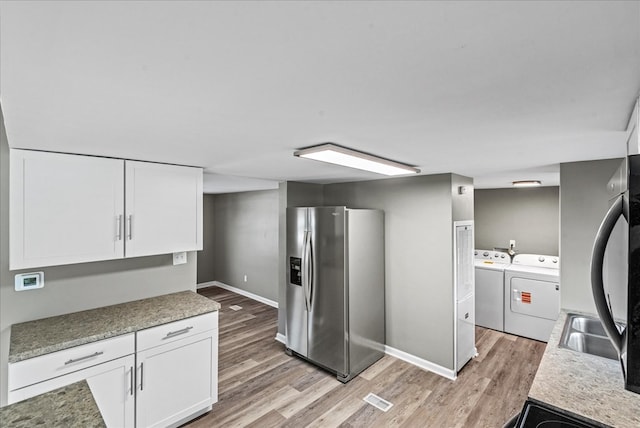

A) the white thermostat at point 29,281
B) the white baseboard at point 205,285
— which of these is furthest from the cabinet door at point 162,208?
the white baseboard at point 205,285

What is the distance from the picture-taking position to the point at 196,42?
703 mm

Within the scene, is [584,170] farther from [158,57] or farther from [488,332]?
[158,57]

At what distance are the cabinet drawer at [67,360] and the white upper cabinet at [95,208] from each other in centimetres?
61

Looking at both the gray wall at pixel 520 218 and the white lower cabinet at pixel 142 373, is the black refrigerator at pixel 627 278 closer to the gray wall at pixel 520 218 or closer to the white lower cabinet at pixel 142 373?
the white lower cabinet at pixel 142 373

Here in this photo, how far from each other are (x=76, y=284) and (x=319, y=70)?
2624mm

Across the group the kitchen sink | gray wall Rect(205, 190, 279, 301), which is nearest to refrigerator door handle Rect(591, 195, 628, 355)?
the kitchen sink

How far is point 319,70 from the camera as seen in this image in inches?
33.2

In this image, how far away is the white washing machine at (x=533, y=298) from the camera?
3875mm

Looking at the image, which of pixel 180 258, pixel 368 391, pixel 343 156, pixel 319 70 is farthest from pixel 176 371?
pixel 319 70

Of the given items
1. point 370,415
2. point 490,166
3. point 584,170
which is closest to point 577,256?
point 584,170

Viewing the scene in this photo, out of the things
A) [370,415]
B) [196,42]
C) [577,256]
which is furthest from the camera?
[370,415]

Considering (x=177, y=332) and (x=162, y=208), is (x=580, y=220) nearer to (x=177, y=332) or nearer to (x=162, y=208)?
(x=177, y=332)

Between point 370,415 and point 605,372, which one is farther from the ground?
point 605,372

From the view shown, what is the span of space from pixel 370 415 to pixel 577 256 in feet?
7.14
